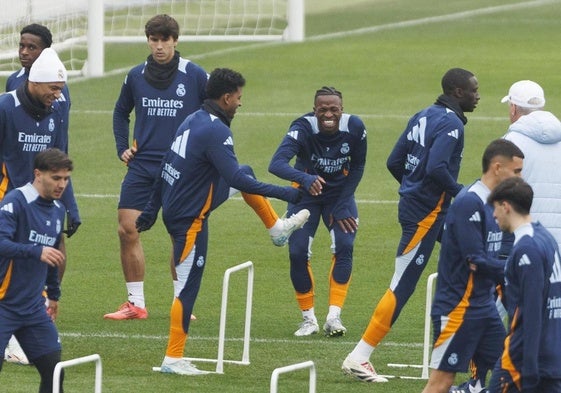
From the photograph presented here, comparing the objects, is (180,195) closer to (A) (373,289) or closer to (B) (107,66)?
(A) (373,289)

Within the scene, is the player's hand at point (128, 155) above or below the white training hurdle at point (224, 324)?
above

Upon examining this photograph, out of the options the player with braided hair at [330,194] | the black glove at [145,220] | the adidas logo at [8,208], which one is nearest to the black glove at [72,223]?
the black glove at [145,220]

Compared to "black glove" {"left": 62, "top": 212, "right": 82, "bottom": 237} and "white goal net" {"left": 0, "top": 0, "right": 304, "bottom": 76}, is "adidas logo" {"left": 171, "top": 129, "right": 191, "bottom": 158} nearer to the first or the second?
"black glove" {"left": 62, "top": 212, "right": 82, "bottom": 237}

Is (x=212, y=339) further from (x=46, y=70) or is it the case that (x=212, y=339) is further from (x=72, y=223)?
(x=46, y=70)

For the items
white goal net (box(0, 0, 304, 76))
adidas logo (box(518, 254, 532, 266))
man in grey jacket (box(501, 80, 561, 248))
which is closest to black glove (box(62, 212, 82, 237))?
man in grey jacket (box(501, 80, 561, 248))

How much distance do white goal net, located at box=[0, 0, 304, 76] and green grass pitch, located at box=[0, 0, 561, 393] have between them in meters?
0.40

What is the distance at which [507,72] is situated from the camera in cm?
2827

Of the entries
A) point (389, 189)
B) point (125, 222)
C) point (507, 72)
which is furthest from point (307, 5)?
point (125, 222)

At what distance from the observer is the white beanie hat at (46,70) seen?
1093cm

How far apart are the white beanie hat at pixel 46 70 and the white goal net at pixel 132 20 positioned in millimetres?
14515

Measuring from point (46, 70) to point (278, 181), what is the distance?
9.03m

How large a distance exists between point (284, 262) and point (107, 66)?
47.1ft

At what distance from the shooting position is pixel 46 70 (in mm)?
10953

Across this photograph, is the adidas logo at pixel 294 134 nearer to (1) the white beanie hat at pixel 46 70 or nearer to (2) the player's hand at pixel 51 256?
(1) the white beanie hat at pixel 46 70
